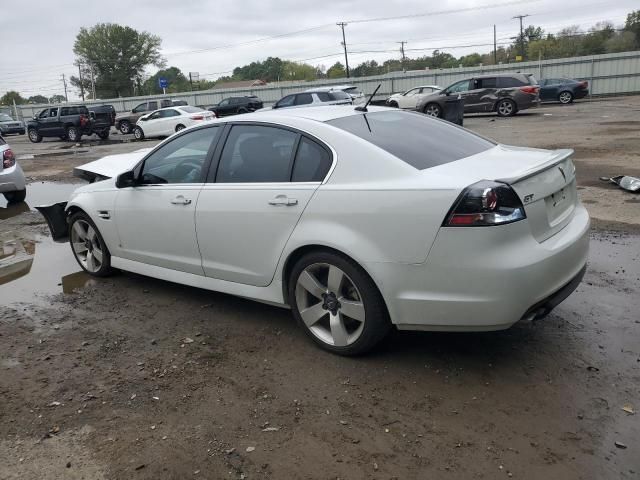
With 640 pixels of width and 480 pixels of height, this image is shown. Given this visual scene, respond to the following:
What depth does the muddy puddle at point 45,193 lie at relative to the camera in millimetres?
10414

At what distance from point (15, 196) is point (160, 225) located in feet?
24.2

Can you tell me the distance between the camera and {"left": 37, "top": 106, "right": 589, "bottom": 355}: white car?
122 inches

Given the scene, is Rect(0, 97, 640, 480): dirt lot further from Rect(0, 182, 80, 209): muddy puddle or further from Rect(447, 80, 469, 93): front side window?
Rect(447, 80, 469, 93): front side window

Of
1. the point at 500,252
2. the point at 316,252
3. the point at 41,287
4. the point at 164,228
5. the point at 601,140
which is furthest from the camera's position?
the point at 601,140

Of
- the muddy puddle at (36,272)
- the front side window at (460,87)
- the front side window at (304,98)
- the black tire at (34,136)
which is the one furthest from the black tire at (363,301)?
the black tire at (34,136)

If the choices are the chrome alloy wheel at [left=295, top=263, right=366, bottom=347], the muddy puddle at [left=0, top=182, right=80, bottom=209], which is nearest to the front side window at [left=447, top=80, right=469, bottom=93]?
the muddy puddle at [left=0, top=182, right=80, bottom=209]

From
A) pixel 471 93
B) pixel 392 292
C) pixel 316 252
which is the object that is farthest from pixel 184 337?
pixel 471 93

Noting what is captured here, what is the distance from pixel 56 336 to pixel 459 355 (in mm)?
2979

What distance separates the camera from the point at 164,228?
4523 millimetres

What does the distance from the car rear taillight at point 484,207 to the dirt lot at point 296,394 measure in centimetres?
97

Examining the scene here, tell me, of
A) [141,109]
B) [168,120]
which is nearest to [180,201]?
[168,120]

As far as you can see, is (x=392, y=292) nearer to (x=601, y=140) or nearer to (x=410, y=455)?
(x=410, y=455)

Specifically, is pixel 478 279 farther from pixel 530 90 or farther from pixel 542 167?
pixel 530 90

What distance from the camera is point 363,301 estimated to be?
342 cm
